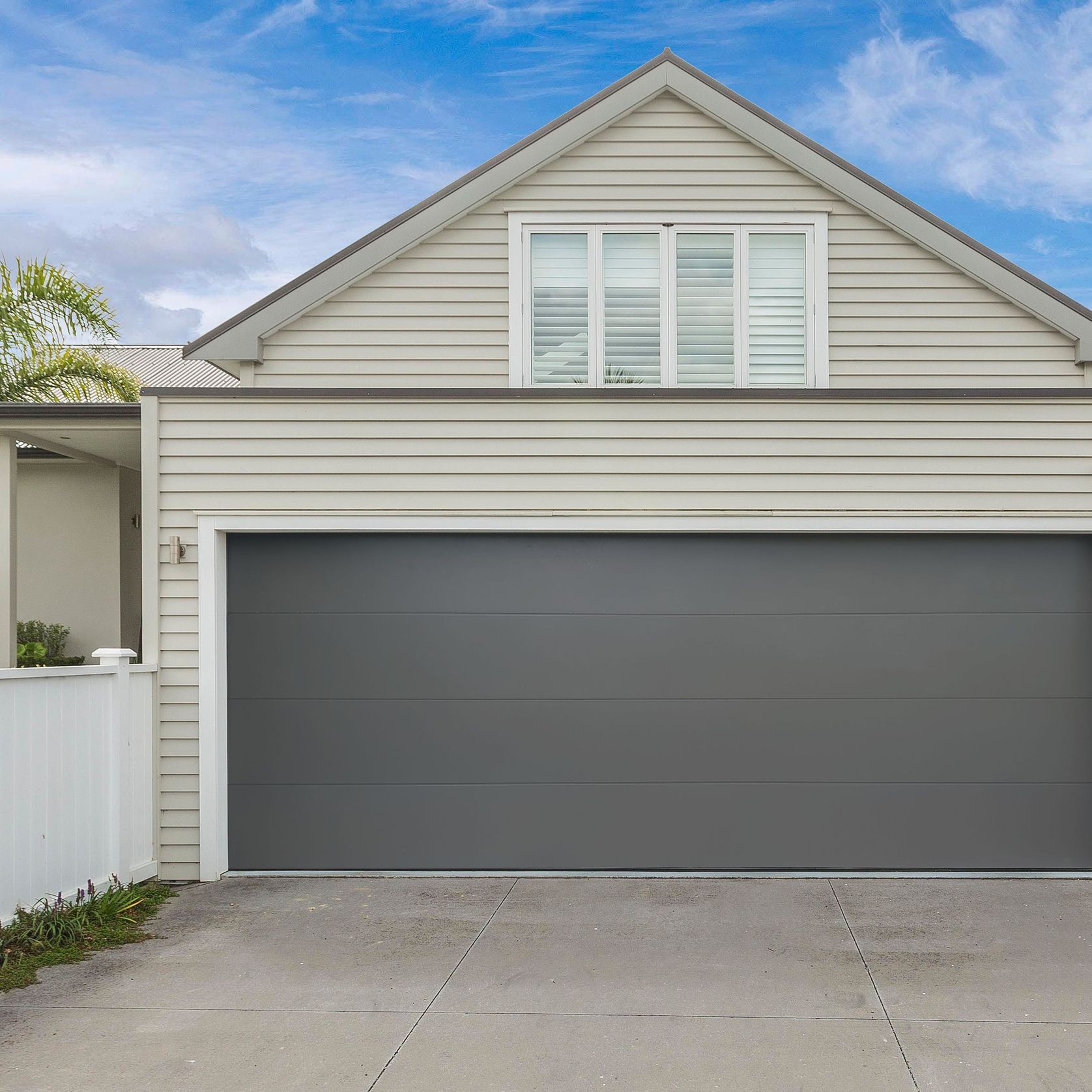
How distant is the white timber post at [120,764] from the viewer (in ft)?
19.9

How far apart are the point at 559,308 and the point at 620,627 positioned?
2.48 meters

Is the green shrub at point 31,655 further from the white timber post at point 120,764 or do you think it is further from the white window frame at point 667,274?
the white window frame at point 667,274

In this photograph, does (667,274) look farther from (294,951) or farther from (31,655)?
(31,655)

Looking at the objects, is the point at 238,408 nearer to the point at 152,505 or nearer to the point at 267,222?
the point at 152,505

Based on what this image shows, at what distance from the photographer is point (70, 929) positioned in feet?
17.5

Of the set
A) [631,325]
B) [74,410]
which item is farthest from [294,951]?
[631,325]

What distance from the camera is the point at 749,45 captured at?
52.3 feet

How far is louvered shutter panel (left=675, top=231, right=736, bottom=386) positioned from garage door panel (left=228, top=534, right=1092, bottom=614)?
4.47ft

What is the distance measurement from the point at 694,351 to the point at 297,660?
12.0 ft

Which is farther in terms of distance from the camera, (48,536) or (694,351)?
(48,536)

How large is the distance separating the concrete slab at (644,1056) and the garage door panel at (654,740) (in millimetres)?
2501

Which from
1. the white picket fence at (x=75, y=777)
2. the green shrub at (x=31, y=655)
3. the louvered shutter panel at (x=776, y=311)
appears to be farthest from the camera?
the green shrub at (x=31, y=655)

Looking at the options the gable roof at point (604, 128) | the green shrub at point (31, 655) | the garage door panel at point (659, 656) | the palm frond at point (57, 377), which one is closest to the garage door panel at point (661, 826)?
the garage door panel at point (659, 656)

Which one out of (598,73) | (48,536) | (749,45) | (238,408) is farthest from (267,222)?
(238,408)
